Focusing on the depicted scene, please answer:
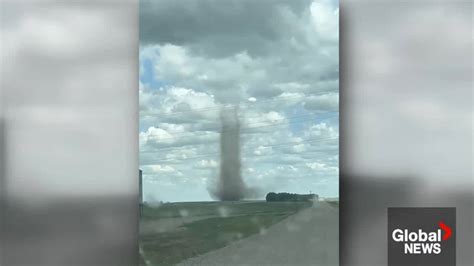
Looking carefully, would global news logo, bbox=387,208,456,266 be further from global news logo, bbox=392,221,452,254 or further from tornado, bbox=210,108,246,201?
tornado, bbox=210,108,246,201

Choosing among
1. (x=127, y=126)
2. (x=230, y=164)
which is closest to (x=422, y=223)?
(x=230, y=164)

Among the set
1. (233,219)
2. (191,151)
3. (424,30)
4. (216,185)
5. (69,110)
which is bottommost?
(233,219)

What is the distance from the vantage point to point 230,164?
406cm

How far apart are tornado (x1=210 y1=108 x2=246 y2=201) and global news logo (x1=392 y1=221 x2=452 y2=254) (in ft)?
4.40

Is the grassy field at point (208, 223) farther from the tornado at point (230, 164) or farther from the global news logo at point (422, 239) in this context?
the global news logo at point (422, 239)

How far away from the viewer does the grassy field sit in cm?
407

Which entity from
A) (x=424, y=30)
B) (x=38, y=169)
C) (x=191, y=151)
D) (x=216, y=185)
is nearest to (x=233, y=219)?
(x=216, y=185)

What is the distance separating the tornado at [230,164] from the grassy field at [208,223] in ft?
0.28

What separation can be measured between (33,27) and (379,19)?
2874 millimetres

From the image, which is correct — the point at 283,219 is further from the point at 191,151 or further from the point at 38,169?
the point at 38,169

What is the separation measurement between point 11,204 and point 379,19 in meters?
3.40

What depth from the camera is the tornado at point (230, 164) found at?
159 inches

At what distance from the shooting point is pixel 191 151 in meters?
4.09

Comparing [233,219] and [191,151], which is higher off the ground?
[191,151]
